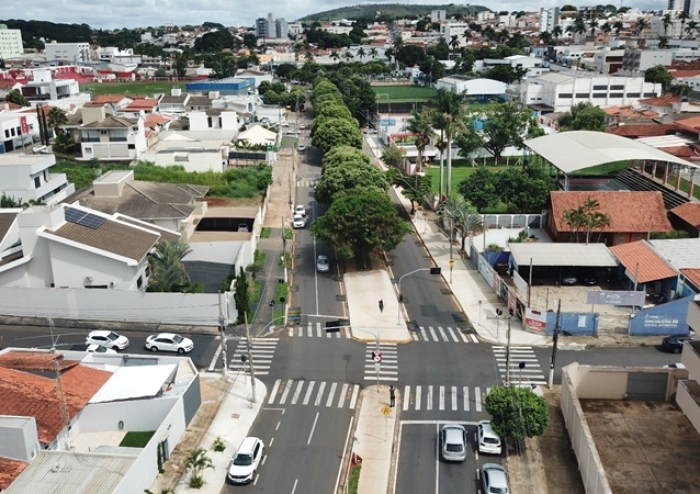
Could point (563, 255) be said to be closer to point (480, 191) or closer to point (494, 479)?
point (480, 191)

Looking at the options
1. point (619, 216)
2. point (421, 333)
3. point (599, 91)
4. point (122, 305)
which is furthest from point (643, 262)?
point (599, 91)

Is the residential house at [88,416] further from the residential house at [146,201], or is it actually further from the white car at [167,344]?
the residential house at [146,201]

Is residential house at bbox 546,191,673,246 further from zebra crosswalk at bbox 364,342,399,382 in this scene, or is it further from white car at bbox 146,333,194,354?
white car at bbox 146,333,194,354

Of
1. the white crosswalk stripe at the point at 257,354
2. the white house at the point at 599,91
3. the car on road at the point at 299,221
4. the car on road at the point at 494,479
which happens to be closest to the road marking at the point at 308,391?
the white crosswalk stripe at the point at 257,354

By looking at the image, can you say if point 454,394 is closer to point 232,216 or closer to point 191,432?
point 191,432

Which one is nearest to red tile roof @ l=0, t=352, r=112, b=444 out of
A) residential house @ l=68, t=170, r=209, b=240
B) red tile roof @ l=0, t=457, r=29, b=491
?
red tile roof @ l=0, t=457, r=29, b=491

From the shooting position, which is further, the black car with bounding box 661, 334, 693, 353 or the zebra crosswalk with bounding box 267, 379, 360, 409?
the black car with bounding box 661, 334, 693, 353
